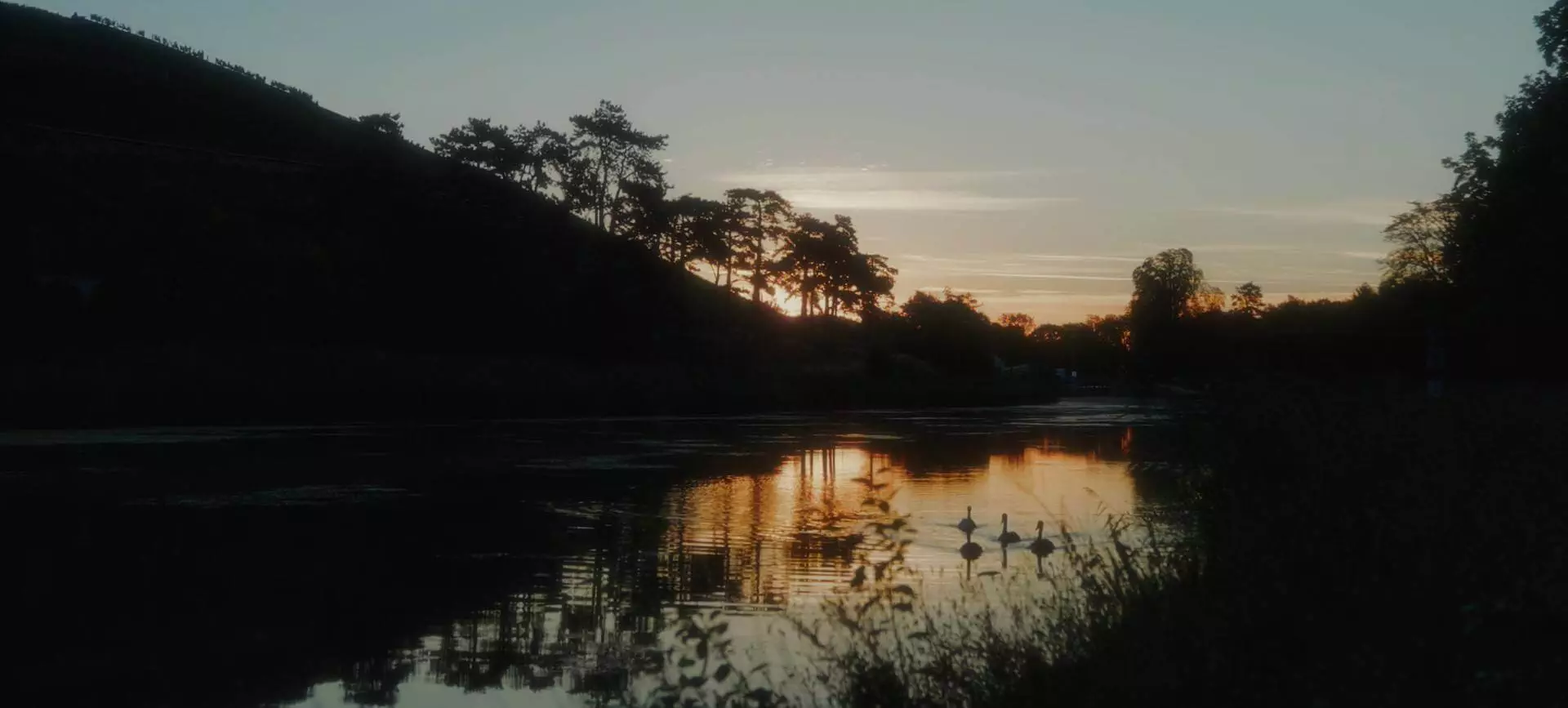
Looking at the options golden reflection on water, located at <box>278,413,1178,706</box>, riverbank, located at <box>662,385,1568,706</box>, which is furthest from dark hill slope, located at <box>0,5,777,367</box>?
riverbank, located at <box>662,385,1568,706</box>

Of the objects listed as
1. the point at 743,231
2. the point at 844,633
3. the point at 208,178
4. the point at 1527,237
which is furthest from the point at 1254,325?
the point at 743,231

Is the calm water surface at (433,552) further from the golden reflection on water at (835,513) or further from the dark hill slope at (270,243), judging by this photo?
the dark hill slope at (270,243)

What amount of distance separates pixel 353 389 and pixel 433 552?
38.2 metres

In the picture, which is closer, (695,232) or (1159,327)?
(1159,327)

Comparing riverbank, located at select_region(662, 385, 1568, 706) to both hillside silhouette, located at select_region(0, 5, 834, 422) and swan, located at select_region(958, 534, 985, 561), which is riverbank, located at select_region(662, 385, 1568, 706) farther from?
hillside silhouette, located at select_region(0, 5, 834, 422)

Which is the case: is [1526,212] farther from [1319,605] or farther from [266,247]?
[266,247]

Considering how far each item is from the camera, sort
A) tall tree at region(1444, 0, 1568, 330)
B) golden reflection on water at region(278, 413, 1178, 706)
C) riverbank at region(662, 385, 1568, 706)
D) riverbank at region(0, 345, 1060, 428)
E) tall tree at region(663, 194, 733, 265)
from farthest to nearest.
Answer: tall tree at region(663, 194, 733, 265)
riverbank at region(0, 345, 1060, 428)
tall tree at region(1444, 0, 1568, 330)
golden reflection on water at region(278, 413, 1178, 706)
riverbank at region(662, 385, 1568, 706)

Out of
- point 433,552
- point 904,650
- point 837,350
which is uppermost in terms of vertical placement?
point 837,350

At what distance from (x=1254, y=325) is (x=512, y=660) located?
10.7 metres

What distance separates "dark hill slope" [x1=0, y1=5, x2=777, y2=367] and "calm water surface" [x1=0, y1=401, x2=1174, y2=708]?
27287mm

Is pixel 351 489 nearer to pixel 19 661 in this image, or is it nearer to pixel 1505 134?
pixel 19 661

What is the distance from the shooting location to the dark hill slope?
63.1 meters

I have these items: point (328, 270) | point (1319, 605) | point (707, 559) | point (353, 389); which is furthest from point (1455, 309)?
point (328, 270)

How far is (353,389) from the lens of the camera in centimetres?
5378
